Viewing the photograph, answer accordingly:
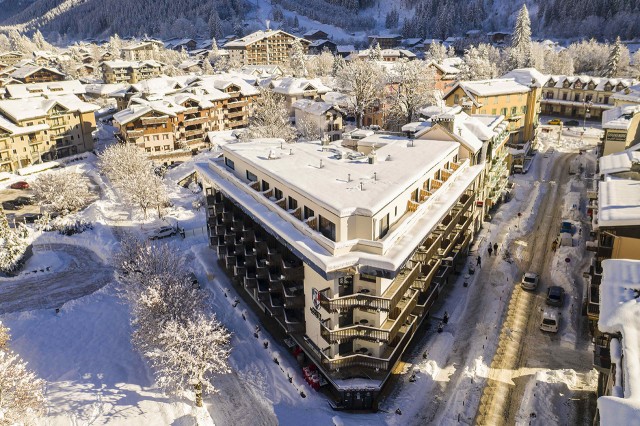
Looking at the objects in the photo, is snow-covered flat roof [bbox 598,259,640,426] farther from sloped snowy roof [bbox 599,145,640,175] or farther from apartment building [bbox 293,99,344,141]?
apartment building [bbox 293,99,344,141]

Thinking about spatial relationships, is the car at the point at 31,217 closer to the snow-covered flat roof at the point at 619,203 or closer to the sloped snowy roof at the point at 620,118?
the snow-covered flat roof at the point at 619,203

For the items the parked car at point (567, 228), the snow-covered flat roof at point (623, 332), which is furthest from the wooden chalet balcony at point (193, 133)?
the snow-covered flat roof at point (623, 332)

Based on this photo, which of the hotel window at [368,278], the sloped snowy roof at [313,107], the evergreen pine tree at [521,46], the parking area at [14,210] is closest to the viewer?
the hotel window at [368,278]

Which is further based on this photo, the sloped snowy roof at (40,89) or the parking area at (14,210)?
the sloped snowy roof at (40,89)

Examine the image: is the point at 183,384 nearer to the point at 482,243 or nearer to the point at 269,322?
the point at 269,322

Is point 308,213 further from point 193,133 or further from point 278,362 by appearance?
point 193,133

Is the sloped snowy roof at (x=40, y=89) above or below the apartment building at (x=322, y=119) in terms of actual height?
above
